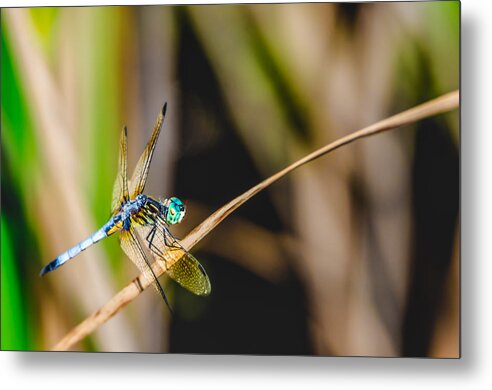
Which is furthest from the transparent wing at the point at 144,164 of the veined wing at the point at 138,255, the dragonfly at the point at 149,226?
the veined wing at the point at 138,255

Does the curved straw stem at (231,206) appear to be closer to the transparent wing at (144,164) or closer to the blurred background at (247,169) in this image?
the blurred background at (247,169)

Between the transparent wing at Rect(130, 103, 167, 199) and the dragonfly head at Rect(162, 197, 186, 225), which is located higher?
the transparent wing at Rect(130, 103, 167, 199)

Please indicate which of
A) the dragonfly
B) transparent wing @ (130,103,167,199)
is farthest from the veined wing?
transparent wing @ (130,103,167,199)

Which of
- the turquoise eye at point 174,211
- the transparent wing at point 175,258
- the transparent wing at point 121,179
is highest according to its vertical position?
the transparent wing at point 121,179

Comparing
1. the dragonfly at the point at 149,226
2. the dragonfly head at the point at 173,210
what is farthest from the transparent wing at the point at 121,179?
the dragonfly head at the point at 173,210

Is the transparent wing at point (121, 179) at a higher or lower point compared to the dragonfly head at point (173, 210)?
higher

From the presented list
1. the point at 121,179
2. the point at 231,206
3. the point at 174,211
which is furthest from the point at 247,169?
the point at 121,179

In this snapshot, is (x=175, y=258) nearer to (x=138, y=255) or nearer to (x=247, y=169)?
(x=138, y=255)

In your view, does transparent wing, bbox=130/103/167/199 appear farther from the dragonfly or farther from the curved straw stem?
the curved straw stem

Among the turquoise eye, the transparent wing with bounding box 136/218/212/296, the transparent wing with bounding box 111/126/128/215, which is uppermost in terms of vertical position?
the transparent wing with bounding box 111/126/128/215

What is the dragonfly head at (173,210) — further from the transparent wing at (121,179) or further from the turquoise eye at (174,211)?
the transparent wing at (121,179)
